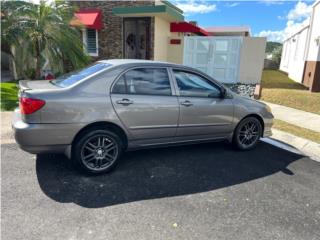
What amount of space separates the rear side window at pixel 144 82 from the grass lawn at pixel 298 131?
392 cm

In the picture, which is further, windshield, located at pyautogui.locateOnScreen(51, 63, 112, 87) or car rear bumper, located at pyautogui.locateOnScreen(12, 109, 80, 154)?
windshield, located at pyautogui.locateOnScreen(51, 63, 112, 87)

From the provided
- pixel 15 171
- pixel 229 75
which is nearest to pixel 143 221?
pixel 15 171

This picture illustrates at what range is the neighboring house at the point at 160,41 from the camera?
12781 millimetres

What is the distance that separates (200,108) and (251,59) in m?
9.36

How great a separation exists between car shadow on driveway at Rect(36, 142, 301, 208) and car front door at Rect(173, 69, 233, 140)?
47 centimetres

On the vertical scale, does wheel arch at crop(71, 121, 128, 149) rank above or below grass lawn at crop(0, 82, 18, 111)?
above

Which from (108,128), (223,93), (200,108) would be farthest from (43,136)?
(223,93)

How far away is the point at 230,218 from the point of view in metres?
3.14

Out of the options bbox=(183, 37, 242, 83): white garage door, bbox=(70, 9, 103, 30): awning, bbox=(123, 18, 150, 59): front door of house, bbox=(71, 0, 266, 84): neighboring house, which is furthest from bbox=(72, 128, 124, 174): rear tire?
bbox=(70, 9, 103, 30): awning

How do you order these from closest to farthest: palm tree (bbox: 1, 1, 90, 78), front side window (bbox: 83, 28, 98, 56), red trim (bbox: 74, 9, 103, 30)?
palm tree (bbox: 1, 1, 90, 78) → red trim (bbox: 74, 9, 103, 30) → front side window (bbox: 83, 28, 98, 56)

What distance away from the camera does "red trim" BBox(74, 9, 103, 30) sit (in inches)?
528

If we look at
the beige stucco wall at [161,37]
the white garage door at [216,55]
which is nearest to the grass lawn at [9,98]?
the beige stucco wall at [161,37]

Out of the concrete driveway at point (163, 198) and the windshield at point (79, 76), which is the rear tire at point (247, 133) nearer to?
the concrete driveway at point (163, 198)

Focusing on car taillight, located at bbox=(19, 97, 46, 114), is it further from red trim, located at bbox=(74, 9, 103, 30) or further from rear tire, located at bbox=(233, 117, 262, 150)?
red trim, located at bbox=(74, 9, 103, 30)
